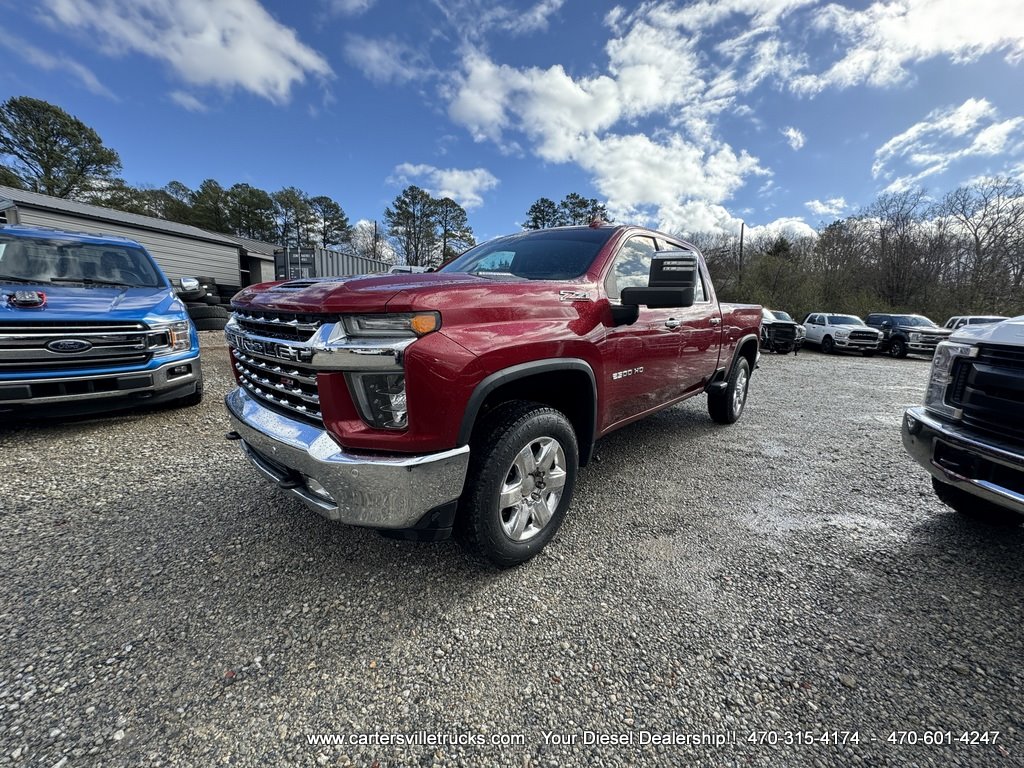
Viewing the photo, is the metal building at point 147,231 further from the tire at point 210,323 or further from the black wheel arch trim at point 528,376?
the black wheel arch trim at point 528,376

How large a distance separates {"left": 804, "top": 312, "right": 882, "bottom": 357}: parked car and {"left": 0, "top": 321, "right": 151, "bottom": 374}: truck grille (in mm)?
21268

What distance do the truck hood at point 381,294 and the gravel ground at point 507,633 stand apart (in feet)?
4.44

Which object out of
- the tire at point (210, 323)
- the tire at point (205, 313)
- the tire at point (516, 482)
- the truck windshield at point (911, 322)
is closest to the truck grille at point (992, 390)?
the tire at point (516, 482)

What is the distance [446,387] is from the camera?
1758 mm

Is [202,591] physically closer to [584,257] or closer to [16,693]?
[16,693]

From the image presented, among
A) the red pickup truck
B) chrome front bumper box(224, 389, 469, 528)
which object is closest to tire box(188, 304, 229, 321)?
the red pickup truck

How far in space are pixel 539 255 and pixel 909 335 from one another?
67.0 ft

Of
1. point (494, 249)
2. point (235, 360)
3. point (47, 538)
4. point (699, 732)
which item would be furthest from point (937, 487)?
point (47, 538)

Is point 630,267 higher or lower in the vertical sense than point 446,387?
higher

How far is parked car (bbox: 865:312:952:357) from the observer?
16.5 m

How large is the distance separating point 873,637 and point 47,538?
4.20 m

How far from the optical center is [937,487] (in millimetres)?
2787

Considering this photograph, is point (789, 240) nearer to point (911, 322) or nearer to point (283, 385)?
point (911, 322)

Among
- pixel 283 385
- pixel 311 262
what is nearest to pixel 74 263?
pixel 283 385
